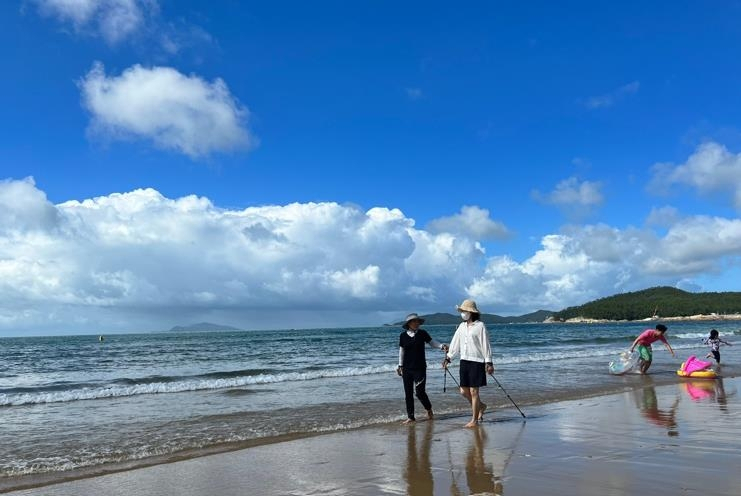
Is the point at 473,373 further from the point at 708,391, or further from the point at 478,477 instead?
the point at 708,391

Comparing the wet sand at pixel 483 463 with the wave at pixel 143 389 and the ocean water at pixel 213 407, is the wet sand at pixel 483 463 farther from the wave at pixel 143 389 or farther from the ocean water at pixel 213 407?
the wave at pixel 143 389

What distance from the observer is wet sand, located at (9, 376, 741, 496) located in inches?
227

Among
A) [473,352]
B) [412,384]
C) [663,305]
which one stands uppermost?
[663,305]

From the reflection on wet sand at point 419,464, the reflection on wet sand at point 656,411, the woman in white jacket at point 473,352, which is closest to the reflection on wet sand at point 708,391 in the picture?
the reflection on wet sand at point 656,411

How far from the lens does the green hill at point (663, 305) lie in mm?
162375

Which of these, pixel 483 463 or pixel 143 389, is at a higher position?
pixel 483 463

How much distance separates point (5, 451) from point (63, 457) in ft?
4.54

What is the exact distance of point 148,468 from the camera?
7363 millimetres

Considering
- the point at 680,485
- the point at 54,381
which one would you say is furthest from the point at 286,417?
the point at 54,381

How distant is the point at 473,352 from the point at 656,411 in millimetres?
4086

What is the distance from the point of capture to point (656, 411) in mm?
10617

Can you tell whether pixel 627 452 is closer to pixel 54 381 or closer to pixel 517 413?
pixel 517 413

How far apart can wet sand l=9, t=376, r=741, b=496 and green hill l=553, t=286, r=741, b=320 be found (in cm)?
15749

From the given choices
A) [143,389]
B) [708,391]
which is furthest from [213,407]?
[708,391]
